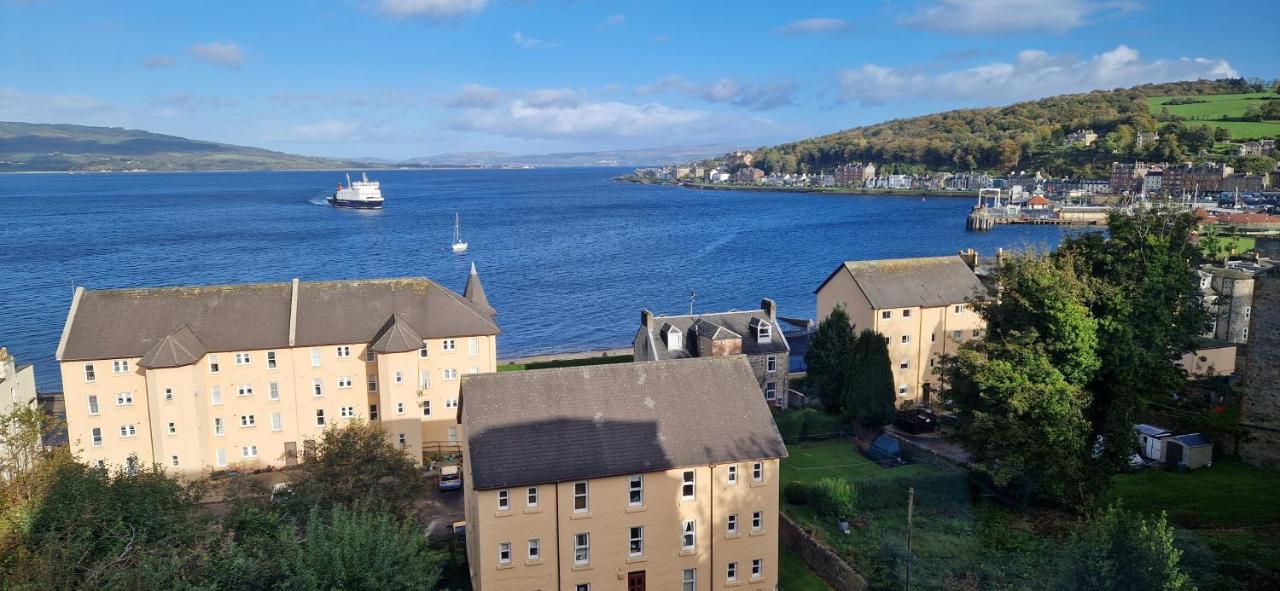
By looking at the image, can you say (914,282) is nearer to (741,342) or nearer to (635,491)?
(741,342)

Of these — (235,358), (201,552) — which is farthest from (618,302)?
(201,552)

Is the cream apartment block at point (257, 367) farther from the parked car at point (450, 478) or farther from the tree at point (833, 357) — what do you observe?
the tree at point (833, 357)

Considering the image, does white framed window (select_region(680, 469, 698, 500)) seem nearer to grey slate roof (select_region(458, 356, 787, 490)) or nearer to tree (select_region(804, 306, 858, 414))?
grey slate roof (select_region(458, 356, 787, 490))

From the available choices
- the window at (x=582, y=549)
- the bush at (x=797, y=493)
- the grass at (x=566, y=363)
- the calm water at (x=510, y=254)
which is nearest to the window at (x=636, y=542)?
the window at (x=582, y=549)

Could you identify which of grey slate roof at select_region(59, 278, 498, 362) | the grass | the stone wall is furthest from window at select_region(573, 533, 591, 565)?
the grass

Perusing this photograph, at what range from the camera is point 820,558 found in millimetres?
29359

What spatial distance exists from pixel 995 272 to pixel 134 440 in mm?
39837

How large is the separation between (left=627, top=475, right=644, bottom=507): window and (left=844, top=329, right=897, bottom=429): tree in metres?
18.1

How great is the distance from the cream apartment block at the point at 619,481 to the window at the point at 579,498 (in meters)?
0.05

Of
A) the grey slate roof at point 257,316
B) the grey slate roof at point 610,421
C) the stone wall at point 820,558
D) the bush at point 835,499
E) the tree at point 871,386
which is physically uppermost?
the grey slate roof at point 257,316

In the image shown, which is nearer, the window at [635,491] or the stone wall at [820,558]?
the window at [635,491]

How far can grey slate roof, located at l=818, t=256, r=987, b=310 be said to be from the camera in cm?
4816

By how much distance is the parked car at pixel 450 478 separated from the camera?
36.7 m

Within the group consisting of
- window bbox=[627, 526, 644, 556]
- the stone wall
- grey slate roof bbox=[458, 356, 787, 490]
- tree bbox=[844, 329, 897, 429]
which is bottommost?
the stone wall
